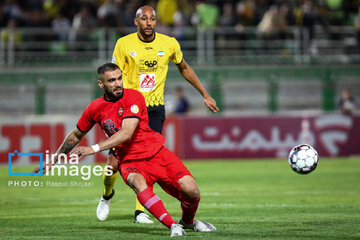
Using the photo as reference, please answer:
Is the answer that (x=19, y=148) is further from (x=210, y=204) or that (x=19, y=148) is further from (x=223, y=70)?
(x=210, y=204)

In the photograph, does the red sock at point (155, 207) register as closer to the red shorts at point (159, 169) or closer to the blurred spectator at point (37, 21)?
the red shorts at point (159, 169)

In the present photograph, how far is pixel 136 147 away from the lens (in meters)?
7.71

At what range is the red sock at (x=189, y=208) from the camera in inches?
305

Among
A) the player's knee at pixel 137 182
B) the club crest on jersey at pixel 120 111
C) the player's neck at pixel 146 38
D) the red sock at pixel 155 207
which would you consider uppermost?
the player's neck at pixel 146 38

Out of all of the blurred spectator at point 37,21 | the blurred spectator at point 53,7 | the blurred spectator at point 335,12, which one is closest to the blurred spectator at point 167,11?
the blurred spectator at point 53,7

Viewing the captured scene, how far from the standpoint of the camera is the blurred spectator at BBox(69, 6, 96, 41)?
75.2 ft

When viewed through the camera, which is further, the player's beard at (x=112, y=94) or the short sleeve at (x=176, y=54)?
the short sleeve at (x=176, y=54)

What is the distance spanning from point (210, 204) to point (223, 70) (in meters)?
11.9

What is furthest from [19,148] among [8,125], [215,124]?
[215,124]

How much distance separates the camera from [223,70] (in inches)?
885

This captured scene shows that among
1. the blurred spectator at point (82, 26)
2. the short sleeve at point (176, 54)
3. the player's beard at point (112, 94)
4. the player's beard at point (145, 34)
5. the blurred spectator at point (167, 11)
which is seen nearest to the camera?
the player's beard at point (112, 94)

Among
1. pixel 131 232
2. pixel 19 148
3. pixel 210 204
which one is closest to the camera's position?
pixel 131 232

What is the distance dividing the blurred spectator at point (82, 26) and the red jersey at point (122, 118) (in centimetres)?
1546

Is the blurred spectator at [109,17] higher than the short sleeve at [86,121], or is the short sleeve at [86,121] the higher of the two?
the blurred spectator at [109,17]
